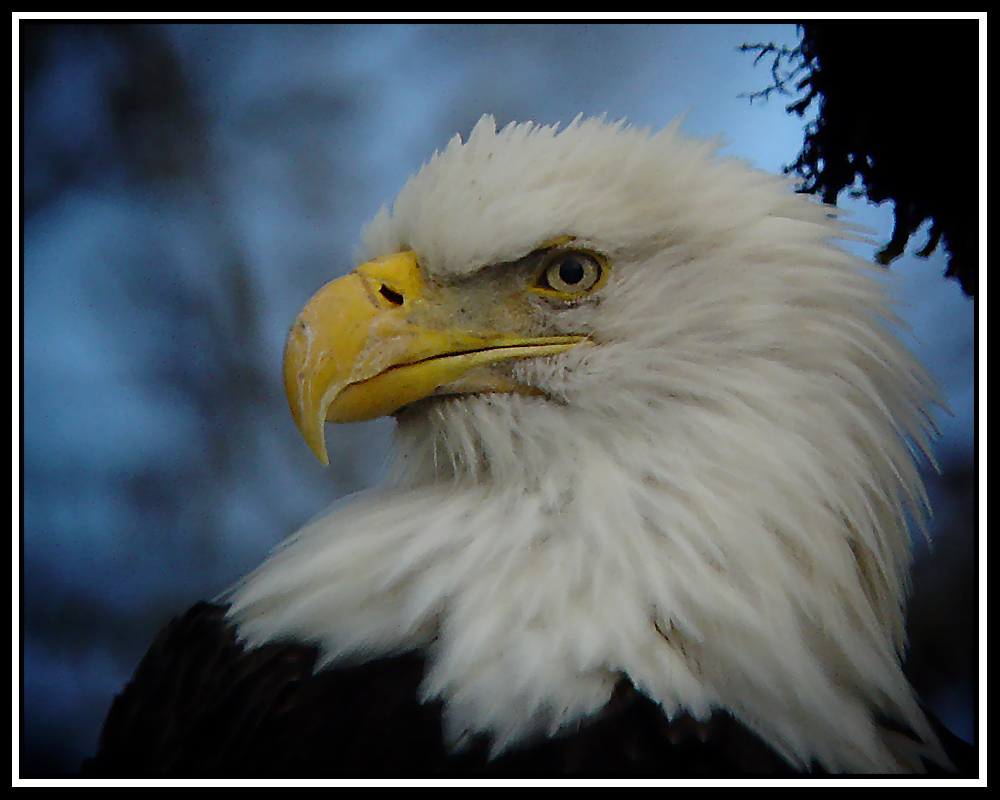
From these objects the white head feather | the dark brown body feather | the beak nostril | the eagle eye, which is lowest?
the dark brown body feather

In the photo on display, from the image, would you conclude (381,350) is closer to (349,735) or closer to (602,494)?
(602,494)

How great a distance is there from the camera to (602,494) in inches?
31.9

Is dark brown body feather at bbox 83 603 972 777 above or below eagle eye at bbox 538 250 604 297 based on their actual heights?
below

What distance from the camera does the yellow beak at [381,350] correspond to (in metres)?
0.79

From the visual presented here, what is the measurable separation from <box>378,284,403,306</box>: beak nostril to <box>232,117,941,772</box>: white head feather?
0.06 meters

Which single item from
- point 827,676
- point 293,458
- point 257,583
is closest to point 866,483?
point 827,676

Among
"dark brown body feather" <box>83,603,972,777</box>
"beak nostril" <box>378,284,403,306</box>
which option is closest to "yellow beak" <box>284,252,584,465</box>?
"beak nostril" <box>378,284,403,306</box>

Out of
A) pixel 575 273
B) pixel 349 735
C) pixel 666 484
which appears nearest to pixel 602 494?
pixel 666 484

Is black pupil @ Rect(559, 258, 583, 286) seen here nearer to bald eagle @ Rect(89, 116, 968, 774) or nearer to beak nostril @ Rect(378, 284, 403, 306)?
bald eagle @ Rect(89, 116, 968, 774)

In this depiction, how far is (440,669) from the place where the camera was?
0.77 meters

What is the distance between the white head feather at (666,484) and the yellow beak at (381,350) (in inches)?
1.4

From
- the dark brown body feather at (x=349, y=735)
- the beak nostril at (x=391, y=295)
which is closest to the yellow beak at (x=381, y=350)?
→ the beak nostril at (x=391, y=295)

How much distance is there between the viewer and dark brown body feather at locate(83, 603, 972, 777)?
72 cm

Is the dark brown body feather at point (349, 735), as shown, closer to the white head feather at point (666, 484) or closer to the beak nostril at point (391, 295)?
the white head feather at point (666, 484)
